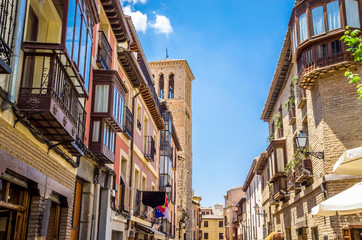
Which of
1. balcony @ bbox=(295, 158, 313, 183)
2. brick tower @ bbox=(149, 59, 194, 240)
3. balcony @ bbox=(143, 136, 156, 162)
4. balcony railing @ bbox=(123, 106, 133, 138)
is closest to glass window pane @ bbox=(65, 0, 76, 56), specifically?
balcony railing @ bbox=(123, 106, 133, 138)

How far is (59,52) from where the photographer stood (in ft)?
23.7

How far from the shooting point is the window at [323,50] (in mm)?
14322

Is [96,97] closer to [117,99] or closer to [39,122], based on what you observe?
[117,99]

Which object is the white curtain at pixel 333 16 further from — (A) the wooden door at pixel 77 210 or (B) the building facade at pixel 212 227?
(B) the building facade at pixel 212 227

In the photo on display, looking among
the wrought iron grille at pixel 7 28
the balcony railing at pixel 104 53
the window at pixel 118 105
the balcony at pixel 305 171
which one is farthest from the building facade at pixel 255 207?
the wrought iron grille at pixel 7 28

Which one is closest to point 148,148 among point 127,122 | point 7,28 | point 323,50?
point 127,122

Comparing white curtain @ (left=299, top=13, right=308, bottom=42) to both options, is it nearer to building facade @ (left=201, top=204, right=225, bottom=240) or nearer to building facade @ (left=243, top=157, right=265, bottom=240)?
building facade @ (left=243, top=157, right=265, bottom=240)

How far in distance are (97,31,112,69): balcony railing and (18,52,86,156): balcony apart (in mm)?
4777

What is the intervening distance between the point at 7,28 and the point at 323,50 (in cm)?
1078

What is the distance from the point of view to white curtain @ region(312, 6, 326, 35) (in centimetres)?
1460

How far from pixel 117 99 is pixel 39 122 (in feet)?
17.7

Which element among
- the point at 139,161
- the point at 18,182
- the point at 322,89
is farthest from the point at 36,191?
the point at 139,161

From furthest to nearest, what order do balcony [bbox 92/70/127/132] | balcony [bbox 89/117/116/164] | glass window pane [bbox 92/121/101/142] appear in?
1. balcony [bbox 92/70/127/132]
2. glass window pane [bbox 92/121/101/142]
3. balcony [bbox 89/117/116/164]

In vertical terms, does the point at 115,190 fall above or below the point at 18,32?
below
